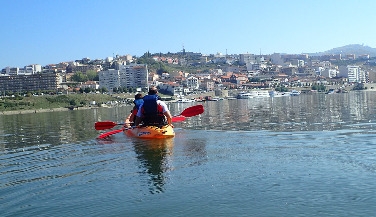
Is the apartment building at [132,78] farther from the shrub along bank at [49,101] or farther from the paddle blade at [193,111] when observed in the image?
the paddle blade at [193,111]

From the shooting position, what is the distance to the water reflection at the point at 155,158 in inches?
457

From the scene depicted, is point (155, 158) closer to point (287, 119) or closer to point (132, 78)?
point (287, 119)

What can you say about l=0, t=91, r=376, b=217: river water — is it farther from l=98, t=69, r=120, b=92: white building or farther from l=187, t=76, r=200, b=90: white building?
l=98, t=69, r=120, b=92: white building

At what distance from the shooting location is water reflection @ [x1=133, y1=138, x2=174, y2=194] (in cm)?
1160

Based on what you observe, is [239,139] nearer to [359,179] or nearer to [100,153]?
[100,153]

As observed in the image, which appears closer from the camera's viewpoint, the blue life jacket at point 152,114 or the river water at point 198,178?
the river water at point 198,178

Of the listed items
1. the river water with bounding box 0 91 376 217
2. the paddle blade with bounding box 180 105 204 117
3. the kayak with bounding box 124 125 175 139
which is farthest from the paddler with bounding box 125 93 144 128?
the river water with bounding box 0 91 376 217

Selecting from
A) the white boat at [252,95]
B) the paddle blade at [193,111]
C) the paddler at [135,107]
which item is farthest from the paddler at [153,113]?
the white boat at [252,95]

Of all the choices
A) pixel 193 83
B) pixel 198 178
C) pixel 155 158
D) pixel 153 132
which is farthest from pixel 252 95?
pixel 198 178

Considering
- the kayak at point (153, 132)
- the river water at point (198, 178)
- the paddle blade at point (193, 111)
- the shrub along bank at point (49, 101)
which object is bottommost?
Result: the shrub along bank at point (49, 101)

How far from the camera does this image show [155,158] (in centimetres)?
1531

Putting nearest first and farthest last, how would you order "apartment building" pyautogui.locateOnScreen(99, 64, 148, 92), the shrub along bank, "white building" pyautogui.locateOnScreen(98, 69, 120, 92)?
the shrub along bank, "apartment building" pyautogui.locateOnScreen(99, 64, 148, 92), "white building" pyautogui.locateOnScreen(98, 69, 120, 92)

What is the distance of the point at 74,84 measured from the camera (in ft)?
602

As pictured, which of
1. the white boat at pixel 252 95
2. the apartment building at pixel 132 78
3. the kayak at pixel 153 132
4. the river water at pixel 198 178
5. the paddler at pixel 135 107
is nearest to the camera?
the river water at pixel 198 178
